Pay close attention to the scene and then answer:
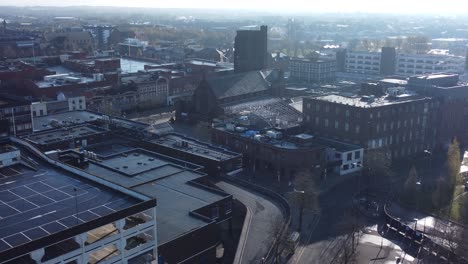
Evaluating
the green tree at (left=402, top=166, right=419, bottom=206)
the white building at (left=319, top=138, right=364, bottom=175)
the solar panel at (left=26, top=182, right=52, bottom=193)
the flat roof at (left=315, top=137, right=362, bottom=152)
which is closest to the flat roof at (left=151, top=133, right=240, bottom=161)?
the white building at (left=319, top=138, right=364, bottom=175)

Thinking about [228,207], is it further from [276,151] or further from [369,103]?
[369,103]

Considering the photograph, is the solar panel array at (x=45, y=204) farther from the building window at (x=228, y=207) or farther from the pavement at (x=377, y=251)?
the pavement at (x=377, y=251)

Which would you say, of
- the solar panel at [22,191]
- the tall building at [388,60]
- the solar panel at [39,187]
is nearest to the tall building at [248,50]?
the tall building at [388,60]

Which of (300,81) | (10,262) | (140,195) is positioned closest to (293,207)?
(140,195)

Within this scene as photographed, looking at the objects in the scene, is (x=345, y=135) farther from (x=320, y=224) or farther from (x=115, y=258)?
(x=115, y=258)

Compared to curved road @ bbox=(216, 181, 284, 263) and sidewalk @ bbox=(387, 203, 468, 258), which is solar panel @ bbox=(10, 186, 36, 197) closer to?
curved road @ bbox=(216, 181, 284, 263)
